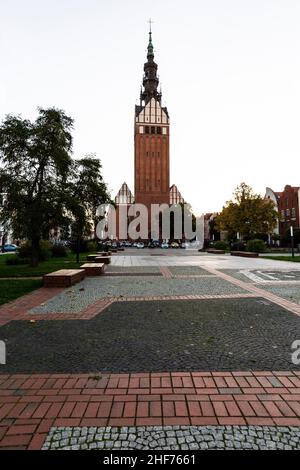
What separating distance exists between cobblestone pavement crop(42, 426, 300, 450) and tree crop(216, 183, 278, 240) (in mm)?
40738

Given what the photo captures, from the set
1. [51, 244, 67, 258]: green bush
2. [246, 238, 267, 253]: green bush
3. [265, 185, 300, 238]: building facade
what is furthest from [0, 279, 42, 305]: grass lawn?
[265, 185, 300, 238]: building facade

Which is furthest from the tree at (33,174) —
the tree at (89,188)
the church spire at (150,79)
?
the church spire at (150,79)

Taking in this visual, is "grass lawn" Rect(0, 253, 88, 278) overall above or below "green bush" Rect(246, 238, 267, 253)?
below

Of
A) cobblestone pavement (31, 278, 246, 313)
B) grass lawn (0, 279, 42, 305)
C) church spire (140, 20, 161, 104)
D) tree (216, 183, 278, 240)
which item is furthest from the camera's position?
church spire (140, 20, 161, 104)

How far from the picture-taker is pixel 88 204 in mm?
27109

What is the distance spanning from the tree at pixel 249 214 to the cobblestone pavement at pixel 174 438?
134ft

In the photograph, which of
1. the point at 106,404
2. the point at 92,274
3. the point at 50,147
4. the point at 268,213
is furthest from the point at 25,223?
the point at 268,213

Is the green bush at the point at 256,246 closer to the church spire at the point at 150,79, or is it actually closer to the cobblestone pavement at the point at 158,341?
the cobblestone pavement at the point at 158,341

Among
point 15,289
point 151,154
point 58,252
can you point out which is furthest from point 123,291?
point 151,154

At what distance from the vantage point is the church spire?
3666 inches

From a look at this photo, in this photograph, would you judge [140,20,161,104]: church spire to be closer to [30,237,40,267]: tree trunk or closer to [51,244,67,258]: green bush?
[51,244,67,258]: green bush

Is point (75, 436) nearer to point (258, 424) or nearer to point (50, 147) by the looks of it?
point (258, 424)

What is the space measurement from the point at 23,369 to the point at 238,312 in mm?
4133

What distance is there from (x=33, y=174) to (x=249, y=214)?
29429 mm
